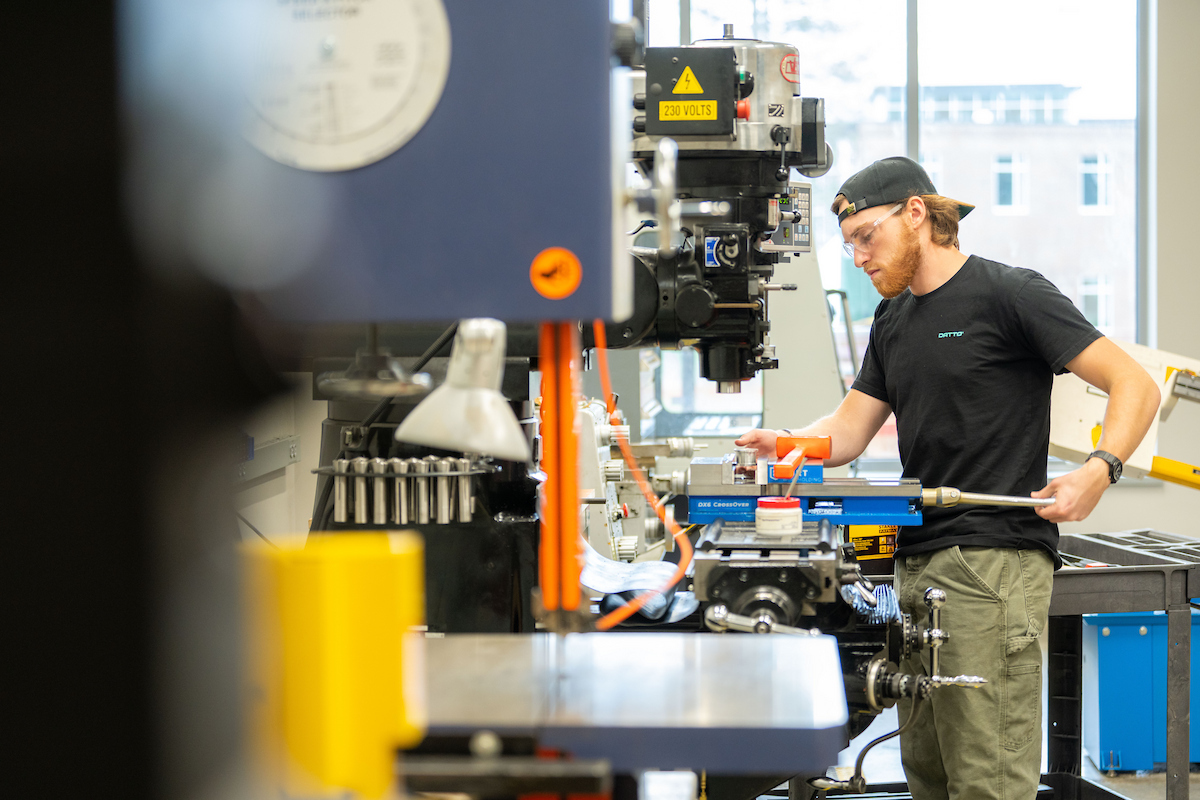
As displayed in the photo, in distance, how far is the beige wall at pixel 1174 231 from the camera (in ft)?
15.2

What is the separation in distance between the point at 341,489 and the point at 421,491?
A: 110 millimetres

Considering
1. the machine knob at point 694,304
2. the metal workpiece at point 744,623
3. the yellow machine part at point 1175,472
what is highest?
the machine knob at point 694,304

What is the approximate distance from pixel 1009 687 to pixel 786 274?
2.30 m

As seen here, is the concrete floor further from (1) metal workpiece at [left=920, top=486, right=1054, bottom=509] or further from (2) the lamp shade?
(2) the lamp shade

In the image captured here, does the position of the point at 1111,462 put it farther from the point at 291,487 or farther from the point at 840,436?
the point at 291,487

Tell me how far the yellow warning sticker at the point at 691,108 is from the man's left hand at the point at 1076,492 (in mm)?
944

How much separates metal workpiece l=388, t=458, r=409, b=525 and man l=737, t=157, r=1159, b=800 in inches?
38.7

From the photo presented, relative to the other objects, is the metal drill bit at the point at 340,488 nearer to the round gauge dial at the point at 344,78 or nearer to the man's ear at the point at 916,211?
the round gauge dial at the point at 344,78

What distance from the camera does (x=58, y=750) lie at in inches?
25.2

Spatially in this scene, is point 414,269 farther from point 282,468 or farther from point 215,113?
point 282,468

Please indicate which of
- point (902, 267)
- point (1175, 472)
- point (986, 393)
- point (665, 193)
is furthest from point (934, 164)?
point (665, 193)

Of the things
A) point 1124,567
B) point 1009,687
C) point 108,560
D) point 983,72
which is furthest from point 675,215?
point 983,72

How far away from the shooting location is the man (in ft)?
6.19

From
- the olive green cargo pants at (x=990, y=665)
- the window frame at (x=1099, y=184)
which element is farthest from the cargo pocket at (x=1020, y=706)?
the window frame at (x=1099, y=184)
